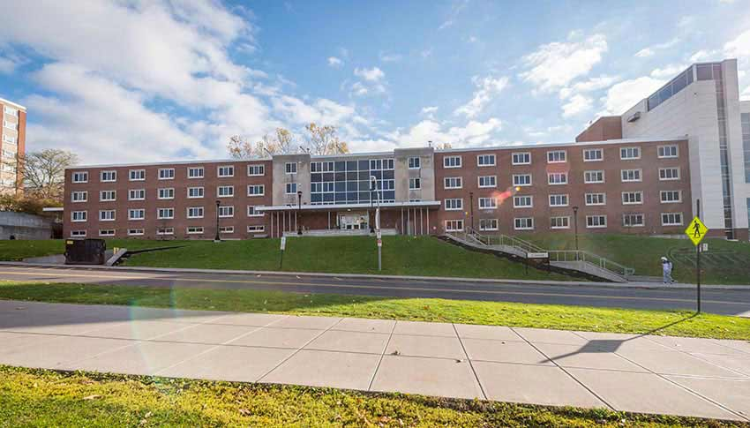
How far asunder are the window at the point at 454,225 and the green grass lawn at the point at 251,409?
45.7m

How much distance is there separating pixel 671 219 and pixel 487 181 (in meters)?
22.9

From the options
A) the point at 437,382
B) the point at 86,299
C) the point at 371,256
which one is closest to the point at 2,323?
the point at 86,299

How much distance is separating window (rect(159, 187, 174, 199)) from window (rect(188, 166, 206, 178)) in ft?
11.2

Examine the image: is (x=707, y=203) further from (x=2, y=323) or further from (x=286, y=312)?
(x=2, y=323)

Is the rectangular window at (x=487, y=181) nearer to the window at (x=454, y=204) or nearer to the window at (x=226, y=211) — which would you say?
the window at (x=454, y=204)

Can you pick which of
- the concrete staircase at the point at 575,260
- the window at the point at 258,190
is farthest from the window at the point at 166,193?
the concrete staircase at the point at 575,260

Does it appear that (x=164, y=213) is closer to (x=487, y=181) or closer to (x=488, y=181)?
(x=487, y=181)

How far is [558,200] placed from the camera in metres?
48.3

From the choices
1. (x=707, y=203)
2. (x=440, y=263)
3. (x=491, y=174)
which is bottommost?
(x=440, y=263)

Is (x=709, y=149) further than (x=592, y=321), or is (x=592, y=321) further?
(x=709, y=149)

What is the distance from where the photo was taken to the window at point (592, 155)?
48.2 metres

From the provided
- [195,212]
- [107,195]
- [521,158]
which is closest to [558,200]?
[521,158]

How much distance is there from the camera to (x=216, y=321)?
321 inches

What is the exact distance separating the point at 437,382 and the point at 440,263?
26.0m
